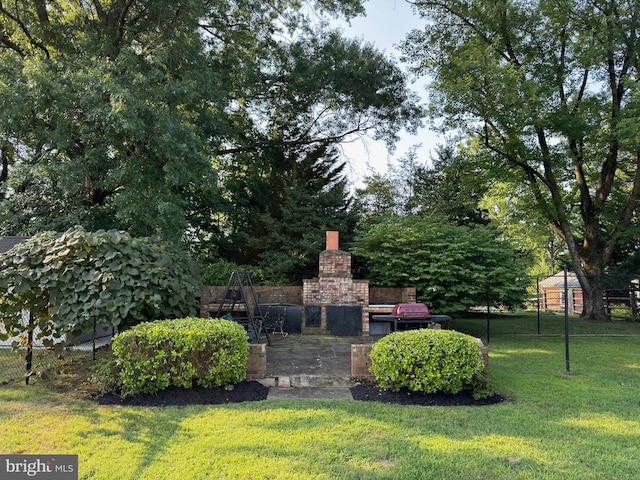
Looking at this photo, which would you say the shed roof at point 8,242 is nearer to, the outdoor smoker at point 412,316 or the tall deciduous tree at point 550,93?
the outdoor smoker at point 412,316

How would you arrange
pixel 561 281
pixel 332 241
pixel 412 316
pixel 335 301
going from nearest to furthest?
pixel 412 316 < pixel 335 301 < pixel 332 241 < pixel 561 281

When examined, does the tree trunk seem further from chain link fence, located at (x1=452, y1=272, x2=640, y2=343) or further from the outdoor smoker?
the outdoor smoker

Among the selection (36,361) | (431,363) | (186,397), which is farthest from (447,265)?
(36,361)

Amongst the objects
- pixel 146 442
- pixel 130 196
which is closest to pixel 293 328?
pixel 130 196

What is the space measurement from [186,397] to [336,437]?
193 centimetres

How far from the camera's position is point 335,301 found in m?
9.84

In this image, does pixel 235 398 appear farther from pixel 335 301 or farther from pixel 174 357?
pixel 335 301

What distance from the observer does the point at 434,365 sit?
4.55 m

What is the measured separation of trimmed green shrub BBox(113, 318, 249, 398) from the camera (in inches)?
177

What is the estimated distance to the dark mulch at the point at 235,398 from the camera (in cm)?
442

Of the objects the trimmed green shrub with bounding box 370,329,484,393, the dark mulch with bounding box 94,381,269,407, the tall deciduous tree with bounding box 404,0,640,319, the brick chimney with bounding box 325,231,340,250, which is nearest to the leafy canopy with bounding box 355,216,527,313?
the brick chimney with bounding box 325,231,340,250

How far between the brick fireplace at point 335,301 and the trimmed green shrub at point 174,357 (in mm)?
5140

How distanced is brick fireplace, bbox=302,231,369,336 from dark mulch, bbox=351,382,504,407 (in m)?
4.89

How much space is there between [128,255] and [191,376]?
175 cm
